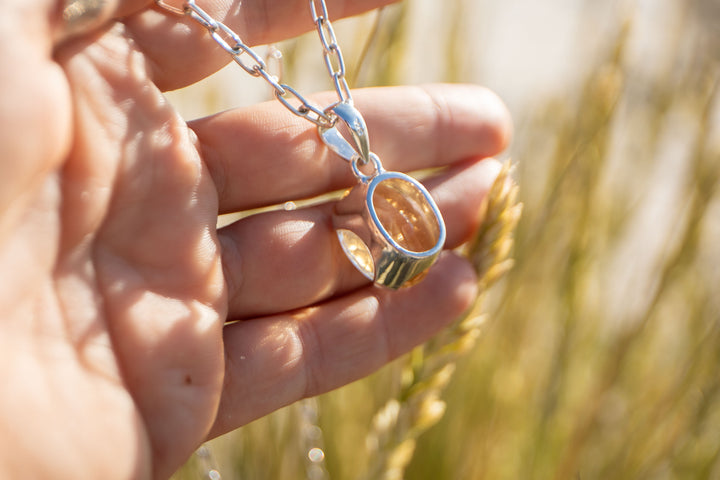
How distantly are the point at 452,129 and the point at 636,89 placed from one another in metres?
1.88

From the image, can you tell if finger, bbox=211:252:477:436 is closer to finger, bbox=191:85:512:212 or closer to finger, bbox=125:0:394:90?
finger, bbox=191:85:512:212

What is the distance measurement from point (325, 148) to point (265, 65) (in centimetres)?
14

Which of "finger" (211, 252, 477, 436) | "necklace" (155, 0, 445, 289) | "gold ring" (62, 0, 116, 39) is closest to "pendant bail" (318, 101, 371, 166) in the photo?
"necklace" (155, 0, 445, 289)

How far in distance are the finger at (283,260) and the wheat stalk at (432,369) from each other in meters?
0.18

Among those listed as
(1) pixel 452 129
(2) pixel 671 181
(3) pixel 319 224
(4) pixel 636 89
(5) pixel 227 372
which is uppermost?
(1) pixel 452 129

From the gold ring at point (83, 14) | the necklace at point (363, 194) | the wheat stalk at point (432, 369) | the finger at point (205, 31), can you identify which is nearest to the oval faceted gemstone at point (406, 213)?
the necklace at point (363, 194)

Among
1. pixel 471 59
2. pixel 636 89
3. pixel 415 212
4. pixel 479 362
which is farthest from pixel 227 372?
pixel 636 89

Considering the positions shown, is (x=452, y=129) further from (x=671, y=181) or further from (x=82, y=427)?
(x=671, y=181)

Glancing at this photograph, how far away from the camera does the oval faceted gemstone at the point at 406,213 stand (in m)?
0.94

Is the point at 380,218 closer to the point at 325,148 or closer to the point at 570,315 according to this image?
the point at 325,148

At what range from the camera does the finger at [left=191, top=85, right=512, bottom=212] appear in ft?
3.03

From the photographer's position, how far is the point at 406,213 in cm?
99

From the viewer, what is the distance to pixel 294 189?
3.18 feet

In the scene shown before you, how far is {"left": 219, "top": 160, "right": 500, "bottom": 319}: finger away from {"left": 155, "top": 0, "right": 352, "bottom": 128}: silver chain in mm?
148
